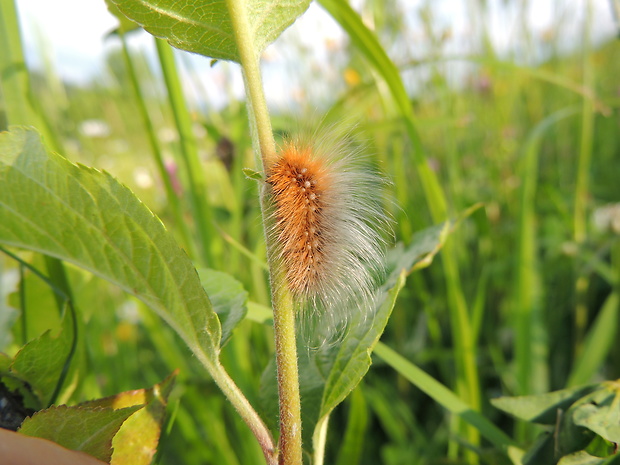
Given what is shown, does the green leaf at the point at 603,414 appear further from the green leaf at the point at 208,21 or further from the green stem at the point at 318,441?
the green leaf at the point at 208,21

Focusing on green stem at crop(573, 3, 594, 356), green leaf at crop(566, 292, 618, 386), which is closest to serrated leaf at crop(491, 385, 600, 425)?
green leaf at crop(566, 292, 618, 386)

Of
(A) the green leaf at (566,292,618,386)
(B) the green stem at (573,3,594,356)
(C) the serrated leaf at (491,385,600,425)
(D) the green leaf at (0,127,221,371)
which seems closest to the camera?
(D) the green leaf at (0,127,221,371)

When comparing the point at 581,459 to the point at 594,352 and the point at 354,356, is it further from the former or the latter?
the point at 594,352

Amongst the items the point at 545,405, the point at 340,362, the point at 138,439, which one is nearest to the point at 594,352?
the point at 545,405

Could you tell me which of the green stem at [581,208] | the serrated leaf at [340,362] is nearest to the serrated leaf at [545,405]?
the serrated leaf at [340,362]

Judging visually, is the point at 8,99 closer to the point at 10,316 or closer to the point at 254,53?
the point at 10,316

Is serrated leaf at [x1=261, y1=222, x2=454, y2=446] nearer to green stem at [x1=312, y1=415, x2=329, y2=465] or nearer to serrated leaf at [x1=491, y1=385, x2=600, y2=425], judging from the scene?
green stem at [x1=312, y1=415, x2=329, y2=465]

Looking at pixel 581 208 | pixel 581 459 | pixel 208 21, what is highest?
pixel 581 208

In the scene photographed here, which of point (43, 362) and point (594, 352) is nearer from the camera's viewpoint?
point (43, 362)
